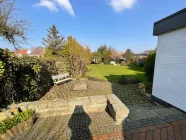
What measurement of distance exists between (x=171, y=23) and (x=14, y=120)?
554cm

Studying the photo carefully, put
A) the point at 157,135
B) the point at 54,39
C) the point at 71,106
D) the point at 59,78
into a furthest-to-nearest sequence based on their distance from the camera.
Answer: the point at 54,39 < the point at 59,78 < the point at 71,106 < the point at 157,135

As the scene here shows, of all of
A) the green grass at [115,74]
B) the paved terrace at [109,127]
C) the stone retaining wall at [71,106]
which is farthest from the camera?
the green grass at [115,74]

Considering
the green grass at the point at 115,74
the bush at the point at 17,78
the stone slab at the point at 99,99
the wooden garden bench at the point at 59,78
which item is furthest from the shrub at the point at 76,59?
the stone slab at the point at 99,99

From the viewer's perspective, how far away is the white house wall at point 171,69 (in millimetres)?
3727

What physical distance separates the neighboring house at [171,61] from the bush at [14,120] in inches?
184

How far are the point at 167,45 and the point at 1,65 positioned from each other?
5.58 m

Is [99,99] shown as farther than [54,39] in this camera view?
No

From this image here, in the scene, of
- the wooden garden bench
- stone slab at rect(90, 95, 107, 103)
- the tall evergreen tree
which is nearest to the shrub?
the wooden garden bench

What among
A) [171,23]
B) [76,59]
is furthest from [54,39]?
[171,23]

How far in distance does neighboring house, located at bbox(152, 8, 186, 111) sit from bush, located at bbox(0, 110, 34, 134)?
466 centimetres

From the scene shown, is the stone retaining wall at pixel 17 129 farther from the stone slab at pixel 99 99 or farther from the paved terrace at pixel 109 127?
the stone slab at pixel 99 99

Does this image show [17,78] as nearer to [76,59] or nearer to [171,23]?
[171,23]

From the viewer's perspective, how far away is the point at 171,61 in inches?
164

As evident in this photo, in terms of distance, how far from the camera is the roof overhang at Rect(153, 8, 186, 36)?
352 centimetres
